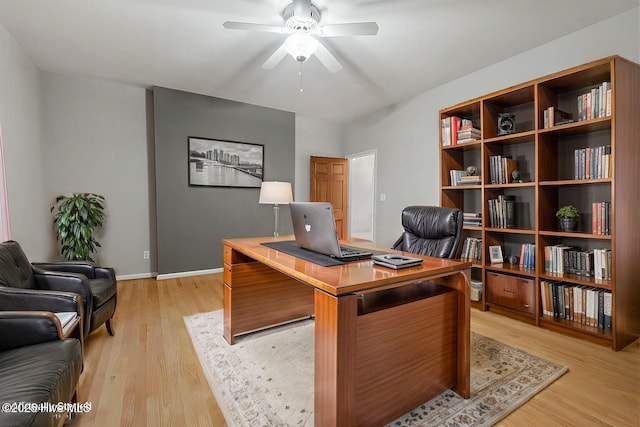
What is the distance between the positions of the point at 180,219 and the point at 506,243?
4.09m

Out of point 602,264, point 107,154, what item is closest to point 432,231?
point 602,264

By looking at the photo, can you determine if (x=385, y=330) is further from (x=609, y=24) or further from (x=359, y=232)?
(x=359, y=232)

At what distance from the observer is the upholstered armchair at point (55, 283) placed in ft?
5.88

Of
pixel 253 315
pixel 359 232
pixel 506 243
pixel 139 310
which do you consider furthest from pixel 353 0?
pixel 359 232

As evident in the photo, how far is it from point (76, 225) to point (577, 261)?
510cm

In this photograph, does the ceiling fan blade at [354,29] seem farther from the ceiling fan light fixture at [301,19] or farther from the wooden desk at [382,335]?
the wooden desk at [382,335]

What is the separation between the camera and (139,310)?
2904mm

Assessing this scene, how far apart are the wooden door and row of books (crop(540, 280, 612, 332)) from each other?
11.2 ft

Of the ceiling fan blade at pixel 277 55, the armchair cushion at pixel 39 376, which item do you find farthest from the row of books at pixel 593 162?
the armchair cushion at pixel 39 376

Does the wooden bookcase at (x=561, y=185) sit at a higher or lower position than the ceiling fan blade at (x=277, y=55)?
lower

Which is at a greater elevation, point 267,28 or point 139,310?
point 267,28

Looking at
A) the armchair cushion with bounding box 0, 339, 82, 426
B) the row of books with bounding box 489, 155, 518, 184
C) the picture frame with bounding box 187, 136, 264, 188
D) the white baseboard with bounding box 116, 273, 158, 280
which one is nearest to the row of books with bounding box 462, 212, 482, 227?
the row of books with bounding box 489, 155, 518, 184

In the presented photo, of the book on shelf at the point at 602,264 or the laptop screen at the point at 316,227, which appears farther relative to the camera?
the book on shelf at the point at 602,264

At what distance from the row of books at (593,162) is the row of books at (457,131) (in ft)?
2.94
